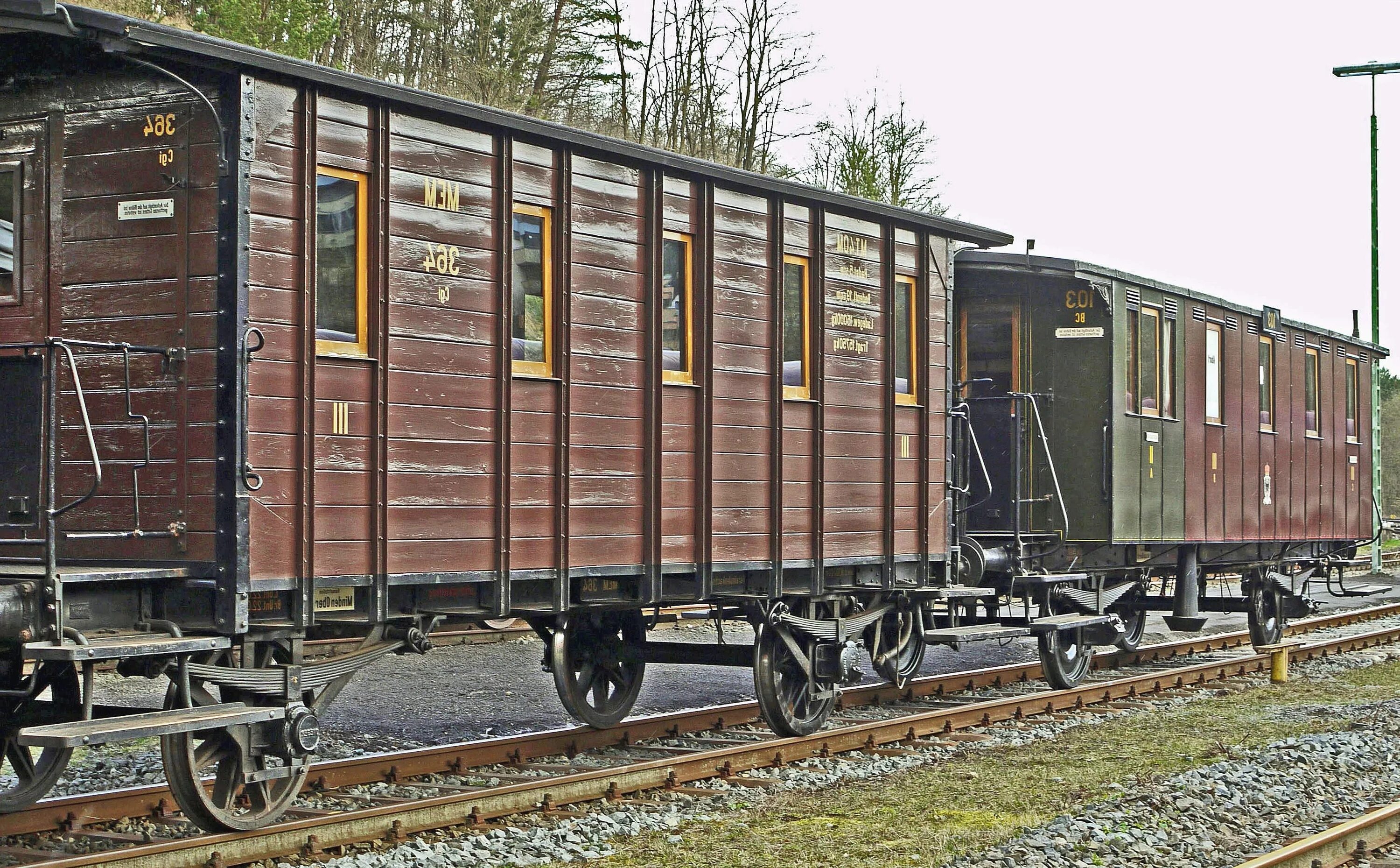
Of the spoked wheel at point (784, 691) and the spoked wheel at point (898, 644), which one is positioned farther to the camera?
the spoked wheel at point (898, 644)

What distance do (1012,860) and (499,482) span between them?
3271 mm

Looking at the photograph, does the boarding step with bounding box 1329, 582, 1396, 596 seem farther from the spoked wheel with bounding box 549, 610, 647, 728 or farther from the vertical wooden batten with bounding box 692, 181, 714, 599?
the vertical wooden batten with bounding box 692, 181, 714, 599

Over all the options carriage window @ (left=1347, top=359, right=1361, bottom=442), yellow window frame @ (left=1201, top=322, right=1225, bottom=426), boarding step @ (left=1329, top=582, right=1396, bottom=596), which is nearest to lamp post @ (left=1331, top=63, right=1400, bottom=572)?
boarding step @ (left=1329, top=582, right=1396, bottom=596)

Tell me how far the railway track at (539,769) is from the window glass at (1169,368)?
2.60m

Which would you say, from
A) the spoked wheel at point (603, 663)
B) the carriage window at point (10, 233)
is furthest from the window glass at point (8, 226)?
the spoked wheel at point (603, 663)

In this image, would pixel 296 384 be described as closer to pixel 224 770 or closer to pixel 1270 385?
pixel 224 770

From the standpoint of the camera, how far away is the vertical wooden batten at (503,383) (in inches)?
325

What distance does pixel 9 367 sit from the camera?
24.5 ft

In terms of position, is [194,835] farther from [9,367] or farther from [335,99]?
[335,99]

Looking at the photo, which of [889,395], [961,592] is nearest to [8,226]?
[889,395]

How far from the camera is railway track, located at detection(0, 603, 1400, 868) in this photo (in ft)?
23.5

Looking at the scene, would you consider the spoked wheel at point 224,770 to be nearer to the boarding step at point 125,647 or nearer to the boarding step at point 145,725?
the boarding step at point 145,725

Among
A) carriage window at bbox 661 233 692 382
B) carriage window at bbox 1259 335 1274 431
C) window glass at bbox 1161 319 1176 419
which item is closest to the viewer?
carriage window at bbox 661 233 692 382

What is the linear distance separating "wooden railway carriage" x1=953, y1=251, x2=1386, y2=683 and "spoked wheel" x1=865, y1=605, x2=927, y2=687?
1.01 metres
